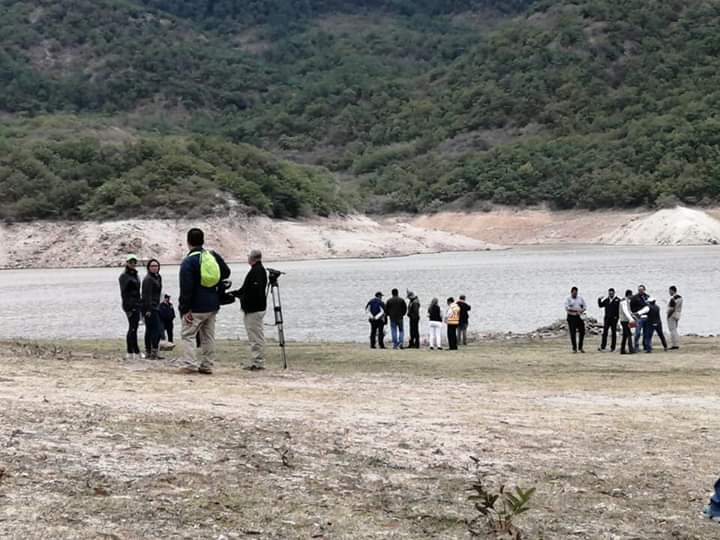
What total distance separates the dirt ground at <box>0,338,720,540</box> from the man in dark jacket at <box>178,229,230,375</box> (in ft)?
1.23

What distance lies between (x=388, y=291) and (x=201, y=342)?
32913mm

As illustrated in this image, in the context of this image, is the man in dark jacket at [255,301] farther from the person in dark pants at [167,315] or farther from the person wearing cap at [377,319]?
the person wearing cap at [377,319]

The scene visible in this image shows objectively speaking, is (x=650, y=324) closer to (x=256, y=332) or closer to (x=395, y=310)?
(x=395, y=310)

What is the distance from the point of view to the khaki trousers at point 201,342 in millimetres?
13047

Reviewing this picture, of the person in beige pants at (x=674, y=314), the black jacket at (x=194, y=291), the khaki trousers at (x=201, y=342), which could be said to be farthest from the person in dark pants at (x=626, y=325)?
the black jacket at (x=194, y=291)

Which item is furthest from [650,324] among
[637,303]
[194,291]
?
[194,291]

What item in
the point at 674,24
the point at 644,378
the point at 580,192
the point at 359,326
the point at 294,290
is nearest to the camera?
the point at 644,378

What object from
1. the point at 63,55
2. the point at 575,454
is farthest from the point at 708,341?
the point at 63,55

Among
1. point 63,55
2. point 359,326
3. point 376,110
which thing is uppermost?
point 63,55

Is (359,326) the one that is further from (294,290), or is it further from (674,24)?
(674,24)

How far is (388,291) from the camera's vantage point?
151ft

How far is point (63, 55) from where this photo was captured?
19962 cm

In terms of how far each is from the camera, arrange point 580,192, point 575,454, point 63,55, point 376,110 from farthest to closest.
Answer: point 63,55
point 376,110
point 580,192
point 575,454

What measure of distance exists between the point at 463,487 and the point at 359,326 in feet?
81.2
